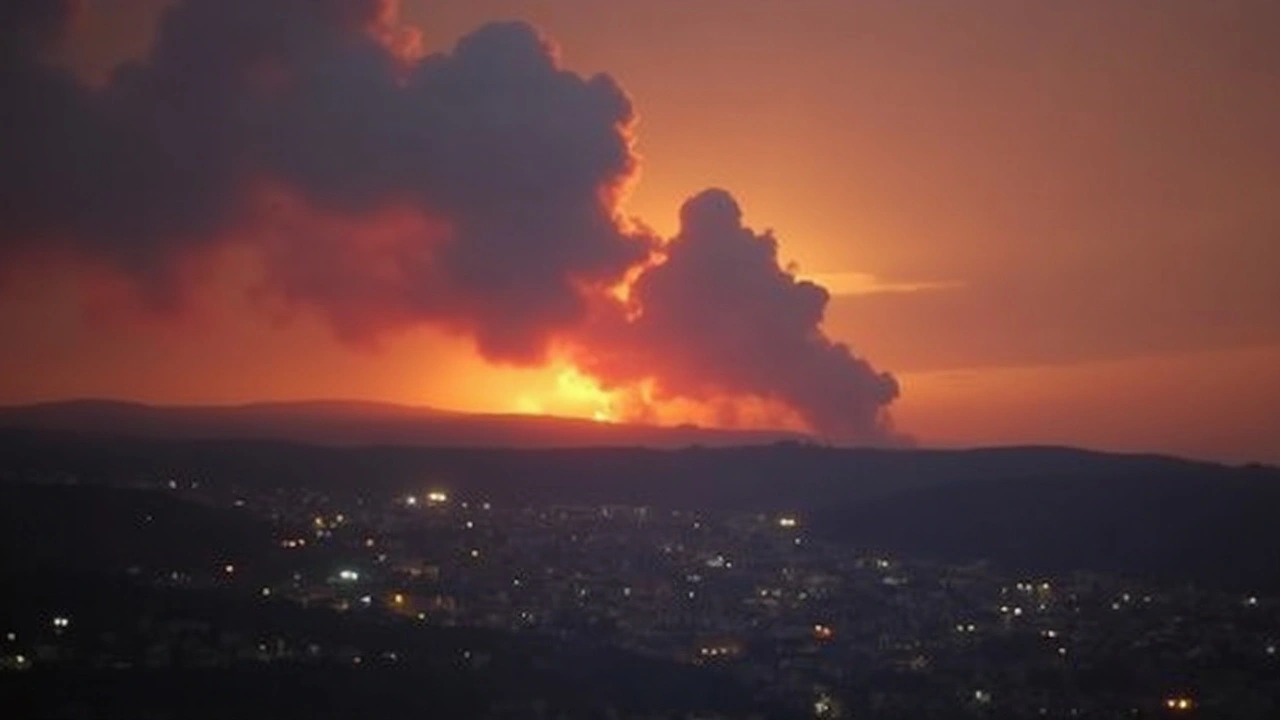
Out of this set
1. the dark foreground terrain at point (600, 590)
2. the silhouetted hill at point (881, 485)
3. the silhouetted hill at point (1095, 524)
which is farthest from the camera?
the silhouetted hill at point (881, 485)

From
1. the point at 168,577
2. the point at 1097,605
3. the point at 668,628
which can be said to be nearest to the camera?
the point at 168,577

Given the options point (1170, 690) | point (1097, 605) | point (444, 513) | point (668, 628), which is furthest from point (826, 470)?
point (1170, 690)

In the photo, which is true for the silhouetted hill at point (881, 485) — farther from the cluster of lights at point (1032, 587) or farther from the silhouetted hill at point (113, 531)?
the silhouetted hill at point (113, 531)

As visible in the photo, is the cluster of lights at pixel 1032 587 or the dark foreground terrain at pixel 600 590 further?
the cluster of lights at pixel 1032 587

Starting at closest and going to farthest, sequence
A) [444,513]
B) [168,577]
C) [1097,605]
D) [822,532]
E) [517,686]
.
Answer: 1. [517,686]
2. [168,577]
3. [1097,605]
4. [444,513]
5. [822,532]

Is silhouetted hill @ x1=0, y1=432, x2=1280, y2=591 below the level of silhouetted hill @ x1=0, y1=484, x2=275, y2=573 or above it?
above

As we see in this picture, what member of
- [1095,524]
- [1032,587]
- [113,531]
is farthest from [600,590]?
[1095,524]

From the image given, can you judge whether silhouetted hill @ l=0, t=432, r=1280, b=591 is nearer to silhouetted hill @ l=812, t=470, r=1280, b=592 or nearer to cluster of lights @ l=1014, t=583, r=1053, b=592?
silhouetted hill @ l=812, t=470, r=1280, b=592

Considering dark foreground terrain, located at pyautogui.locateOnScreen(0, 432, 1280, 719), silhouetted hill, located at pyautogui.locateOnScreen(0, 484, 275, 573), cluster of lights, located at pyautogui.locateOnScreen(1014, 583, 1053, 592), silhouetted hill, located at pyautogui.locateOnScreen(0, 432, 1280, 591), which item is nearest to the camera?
dark foreground terrain, located at pyautogui.locateOnScreen(0, 432, 1280, 719)

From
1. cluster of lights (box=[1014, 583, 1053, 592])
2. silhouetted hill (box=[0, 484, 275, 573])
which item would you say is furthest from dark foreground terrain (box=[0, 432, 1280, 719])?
cluster of lights (box=[1014, 583, 1053, 592])

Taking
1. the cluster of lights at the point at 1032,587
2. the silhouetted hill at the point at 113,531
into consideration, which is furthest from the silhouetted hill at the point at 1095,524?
the silhouetted hill at the point at 113,531

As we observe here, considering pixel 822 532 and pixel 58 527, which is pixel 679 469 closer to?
pixel 822 532
